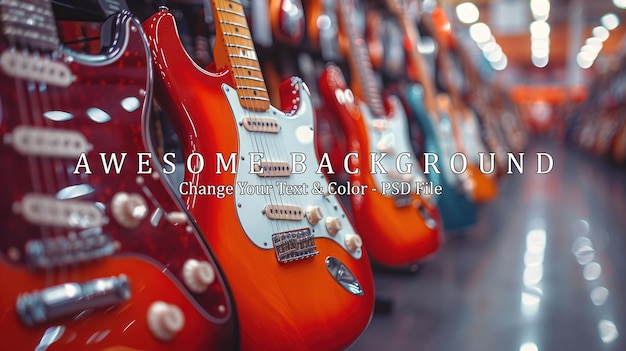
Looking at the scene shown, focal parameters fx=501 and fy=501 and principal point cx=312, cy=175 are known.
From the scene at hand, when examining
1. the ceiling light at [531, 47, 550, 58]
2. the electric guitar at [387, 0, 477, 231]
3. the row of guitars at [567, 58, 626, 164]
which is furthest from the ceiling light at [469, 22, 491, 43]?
the electric guitar at [387, 0, 477, 231]

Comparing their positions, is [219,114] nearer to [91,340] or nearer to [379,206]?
[91,340]

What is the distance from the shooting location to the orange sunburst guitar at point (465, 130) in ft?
8.20

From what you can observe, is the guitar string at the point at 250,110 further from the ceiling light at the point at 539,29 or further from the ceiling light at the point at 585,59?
the ceiling light at the point at 585,59

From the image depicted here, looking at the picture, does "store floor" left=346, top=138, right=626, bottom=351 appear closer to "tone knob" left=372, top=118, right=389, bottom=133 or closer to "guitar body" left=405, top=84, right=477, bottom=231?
"guitar body" left=405, top=84, right=477, bottom=231

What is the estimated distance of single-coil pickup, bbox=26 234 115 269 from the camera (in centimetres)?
56

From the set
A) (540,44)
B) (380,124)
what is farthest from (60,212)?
(540,44)

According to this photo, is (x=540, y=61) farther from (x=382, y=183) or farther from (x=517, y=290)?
(x=382, y=183)

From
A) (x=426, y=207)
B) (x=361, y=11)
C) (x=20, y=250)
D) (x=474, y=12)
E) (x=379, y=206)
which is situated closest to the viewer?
(x=20, y=250)

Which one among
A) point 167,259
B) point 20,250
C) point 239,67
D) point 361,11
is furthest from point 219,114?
point 361,11

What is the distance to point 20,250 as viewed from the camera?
551 millimetres

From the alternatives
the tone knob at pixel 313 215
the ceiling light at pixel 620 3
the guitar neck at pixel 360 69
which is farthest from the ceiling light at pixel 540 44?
the tone knob at pixel 313 215

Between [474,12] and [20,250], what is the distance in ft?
33.4

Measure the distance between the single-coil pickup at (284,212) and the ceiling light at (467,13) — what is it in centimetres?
893

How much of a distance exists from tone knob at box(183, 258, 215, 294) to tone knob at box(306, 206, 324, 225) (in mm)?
276
